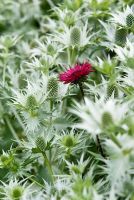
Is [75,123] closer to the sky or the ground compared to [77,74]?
closer to the ground

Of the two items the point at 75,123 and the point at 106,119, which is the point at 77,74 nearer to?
the point at 75,123

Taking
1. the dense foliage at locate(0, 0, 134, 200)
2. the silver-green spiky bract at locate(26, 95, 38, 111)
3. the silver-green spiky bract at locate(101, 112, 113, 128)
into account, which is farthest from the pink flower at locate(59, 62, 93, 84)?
the silver-green spiky bract at locate(101, 112, 113, 128)

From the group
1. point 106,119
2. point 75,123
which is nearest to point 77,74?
point 75,123

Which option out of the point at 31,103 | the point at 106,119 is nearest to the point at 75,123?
the point at 31,103

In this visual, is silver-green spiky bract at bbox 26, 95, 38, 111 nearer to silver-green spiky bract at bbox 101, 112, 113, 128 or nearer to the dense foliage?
the dense foliage

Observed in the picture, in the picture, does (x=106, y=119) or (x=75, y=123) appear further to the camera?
(x=75, y=123)

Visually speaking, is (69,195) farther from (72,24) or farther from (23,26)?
(23,26)

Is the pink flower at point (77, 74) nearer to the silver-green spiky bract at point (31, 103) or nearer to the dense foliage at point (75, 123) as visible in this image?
the dense foliage at point (75, 123)

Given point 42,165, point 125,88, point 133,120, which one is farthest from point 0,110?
point 133,120

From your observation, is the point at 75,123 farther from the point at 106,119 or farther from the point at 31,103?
the point at 106,119
